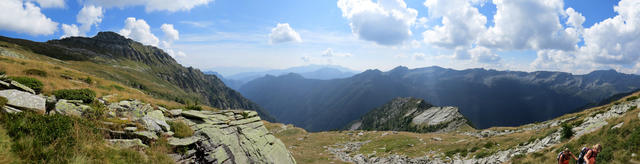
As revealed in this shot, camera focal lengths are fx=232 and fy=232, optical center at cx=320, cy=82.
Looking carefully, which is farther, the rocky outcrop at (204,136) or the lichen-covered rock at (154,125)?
the lichen-covered rock at (154,125)

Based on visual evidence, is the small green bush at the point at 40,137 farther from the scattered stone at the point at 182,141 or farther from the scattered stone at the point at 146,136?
the scattered stone at the point at 182,141

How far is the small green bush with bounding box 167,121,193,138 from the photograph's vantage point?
50.3ft

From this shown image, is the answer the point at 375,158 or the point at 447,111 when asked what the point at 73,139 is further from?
the point at 447,111

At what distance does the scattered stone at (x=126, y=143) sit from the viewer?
35.7 feet

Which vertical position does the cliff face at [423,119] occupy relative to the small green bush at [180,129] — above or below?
below

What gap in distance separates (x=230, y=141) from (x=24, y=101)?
10578 millimetres

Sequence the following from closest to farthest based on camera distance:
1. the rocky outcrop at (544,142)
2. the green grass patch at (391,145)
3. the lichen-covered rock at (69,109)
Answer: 1. the lichen-covered rock at (69,109)
2. the rocky outcrop at (544,142)
3. the green grass patch at (391,145)

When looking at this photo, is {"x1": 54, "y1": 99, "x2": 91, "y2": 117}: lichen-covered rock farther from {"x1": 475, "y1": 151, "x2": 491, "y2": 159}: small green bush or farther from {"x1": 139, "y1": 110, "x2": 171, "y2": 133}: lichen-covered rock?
{"x1": 475, "y1": 151, "x2": 491, "y2": 159}: small green bush

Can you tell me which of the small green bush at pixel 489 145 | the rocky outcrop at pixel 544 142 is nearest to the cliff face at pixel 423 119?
the small green bush at pixel 489 145

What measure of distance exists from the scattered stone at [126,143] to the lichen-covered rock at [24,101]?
316 cm

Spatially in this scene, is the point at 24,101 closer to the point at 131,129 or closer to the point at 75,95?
the point at 131,129

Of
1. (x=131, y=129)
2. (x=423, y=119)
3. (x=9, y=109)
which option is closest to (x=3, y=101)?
(x=9, y=109)

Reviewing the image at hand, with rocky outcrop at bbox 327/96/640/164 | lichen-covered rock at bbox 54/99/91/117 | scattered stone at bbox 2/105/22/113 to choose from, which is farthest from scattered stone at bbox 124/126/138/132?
rocky outcrop at bbox 327/96/640/164

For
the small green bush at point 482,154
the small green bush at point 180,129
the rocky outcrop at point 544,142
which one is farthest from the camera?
the small green bush at point 482,154
